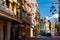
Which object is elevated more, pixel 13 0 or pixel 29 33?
pixel 13 0

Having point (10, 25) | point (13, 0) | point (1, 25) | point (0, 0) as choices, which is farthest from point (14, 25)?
point (0, 0)

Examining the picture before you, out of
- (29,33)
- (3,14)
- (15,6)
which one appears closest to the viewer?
(3,14)

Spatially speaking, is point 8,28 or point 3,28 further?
point 8,28

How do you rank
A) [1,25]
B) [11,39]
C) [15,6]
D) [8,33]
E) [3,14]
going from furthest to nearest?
[15,6] < [11,39] < [8,33] < [1,25] < [3,14]

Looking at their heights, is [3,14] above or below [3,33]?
above

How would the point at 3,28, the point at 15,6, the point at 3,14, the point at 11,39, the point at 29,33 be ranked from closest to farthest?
the point at 3,14 < the point at 3,28 < the point at 11,39 < the point at 15,6 < the point at 29,33

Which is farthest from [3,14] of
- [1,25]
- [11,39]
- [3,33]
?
[11,39]

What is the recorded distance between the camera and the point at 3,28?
25641 millimetres

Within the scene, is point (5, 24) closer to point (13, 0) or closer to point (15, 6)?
point (13, 0)

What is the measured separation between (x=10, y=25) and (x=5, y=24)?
2.65 metres

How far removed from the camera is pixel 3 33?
25.4 meters

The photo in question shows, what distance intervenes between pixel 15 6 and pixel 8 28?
6561mm

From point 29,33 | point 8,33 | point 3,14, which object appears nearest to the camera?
point 3,14

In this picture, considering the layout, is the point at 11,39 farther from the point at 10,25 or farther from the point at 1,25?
the point at 1,25
